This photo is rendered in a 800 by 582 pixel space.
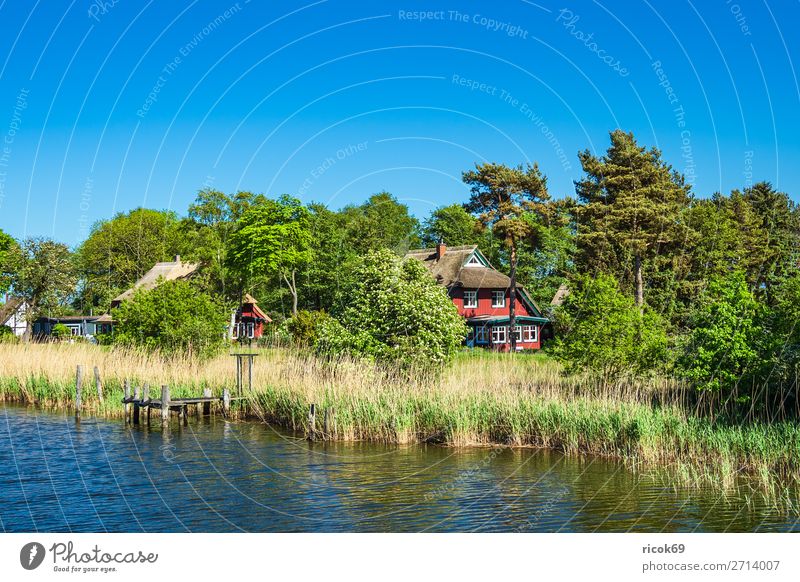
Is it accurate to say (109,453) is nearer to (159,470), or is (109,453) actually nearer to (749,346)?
(159,470)

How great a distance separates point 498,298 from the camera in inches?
2884

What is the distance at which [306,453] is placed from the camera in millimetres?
22375

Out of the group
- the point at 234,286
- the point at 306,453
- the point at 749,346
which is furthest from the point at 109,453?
the point at 234,286

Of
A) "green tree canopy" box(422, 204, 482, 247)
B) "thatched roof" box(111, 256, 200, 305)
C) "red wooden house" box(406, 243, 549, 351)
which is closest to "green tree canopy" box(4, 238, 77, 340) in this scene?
"thatched roof" box(111, 256, 200, 305)

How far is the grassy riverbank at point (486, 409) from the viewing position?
61.8 ft

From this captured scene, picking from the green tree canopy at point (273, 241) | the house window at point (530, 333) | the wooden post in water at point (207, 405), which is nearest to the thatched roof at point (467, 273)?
the house window at point (530, 333)

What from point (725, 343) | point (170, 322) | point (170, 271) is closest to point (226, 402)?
point (170, 322)

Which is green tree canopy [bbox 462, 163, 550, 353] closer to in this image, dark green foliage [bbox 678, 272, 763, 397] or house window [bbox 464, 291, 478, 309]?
house window [bbox 464, 291, 478, 309]

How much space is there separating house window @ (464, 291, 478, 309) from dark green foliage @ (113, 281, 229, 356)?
35.4m

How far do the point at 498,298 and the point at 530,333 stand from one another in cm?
464

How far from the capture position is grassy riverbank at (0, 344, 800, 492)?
18.8 metres

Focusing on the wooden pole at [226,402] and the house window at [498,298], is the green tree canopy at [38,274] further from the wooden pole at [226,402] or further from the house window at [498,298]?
the wooden pole at [226,402]

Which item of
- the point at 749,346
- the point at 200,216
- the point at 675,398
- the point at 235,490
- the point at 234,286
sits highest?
the point at 200,216
